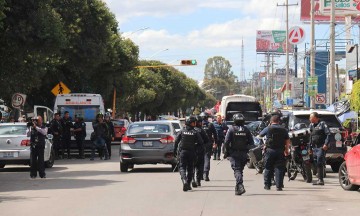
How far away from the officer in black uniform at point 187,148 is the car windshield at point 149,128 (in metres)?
6.55

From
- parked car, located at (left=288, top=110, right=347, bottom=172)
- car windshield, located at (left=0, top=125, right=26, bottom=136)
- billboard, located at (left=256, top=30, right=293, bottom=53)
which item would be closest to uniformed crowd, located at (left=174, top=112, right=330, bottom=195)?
parked car, located at (left=288, top=110, right=347, bottom=172)

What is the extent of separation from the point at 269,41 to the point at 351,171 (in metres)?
133

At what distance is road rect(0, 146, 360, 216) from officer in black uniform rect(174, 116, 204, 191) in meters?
0.35

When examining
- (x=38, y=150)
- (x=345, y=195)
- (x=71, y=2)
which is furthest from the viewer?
(x=71, y=2)

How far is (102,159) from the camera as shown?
32562 millimetres

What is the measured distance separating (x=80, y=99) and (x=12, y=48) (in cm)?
643

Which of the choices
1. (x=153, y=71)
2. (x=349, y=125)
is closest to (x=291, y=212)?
(x=349, y=125)

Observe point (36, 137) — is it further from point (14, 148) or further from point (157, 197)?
point (157, 197)

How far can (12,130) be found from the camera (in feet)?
83.1

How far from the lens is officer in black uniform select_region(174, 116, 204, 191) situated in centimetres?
1773

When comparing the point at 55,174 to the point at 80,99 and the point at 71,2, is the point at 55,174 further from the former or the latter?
the point at 71,2

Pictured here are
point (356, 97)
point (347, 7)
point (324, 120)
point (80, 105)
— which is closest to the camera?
point (324, 120)

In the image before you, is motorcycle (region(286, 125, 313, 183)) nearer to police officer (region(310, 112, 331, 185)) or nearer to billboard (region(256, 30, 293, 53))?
police officer (region(310, 112, 331, 185))

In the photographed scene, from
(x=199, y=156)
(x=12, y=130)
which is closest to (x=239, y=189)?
(x=199, y=156)
